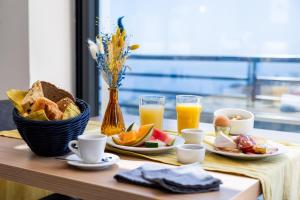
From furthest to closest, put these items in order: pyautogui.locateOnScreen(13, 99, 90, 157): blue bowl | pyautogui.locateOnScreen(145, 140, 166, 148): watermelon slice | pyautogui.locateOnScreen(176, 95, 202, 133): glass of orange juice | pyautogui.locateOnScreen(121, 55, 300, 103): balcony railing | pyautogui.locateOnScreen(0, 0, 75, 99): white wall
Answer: pyautogui.locateOnScreen(121, 55, 300, 103): balcony railing, pyautogui.locateOnScreen(0, 0, 75, 99): white wall, pyautogui.locateOnScreen(176, 95, 202, 133): glass of orange juice, pyautogui.locateOnScreen(145, 140, 166, 148): watermelon slice, pyautogui.locateOnScreen(13, 99, 90, 157): blue bowl

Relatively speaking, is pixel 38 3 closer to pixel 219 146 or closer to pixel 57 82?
pixel 57 82

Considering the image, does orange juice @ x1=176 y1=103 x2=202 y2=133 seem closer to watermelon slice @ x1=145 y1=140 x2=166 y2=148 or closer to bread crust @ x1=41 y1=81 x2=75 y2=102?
watermelon slice @ x1=145 y1=140 x2=166 y2=148

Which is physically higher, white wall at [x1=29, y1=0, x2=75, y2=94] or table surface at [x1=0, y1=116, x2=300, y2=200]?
white wall at [x1=29, y1=0, x2=75, y2=94]

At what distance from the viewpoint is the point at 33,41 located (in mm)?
2756

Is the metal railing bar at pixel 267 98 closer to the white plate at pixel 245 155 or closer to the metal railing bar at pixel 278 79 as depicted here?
the metal railing bar at pixel 278 79

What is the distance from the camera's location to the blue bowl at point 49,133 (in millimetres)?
1342

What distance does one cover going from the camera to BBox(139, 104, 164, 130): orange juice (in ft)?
5.70

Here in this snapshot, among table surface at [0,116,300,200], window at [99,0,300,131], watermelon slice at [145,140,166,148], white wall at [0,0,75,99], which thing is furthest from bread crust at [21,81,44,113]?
window at [99,0,300,131]

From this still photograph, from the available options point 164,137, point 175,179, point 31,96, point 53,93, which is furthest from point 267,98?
point 175,179

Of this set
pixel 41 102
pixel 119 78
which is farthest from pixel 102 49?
pixel 41 102

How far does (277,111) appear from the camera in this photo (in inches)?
114

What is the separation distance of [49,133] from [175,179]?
474 mm

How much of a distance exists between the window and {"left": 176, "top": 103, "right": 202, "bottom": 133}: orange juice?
1.11 m

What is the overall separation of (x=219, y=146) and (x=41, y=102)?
0.60 m
